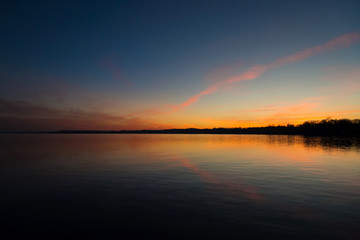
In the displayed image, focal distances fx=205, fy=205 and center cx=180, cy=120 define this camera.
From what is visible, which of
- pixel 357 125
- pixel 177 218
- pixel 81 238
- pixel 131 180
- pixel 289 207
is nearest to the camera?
pixel 81 238

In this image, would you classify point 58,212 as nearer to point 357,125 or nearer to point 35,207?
point 35,207

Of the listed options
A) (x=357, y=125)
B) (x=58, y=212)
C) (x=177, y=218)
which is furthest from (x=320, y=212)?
(x=357, y=125)

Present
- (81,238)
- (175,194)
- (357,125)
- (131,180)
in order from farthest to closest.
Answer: (357,125), (131,180), (175,194), (81,238)

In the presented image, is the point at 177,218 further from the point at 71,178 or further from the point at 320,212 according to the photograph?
the point at 71,178

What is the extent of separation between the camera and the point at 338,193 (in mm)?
17391

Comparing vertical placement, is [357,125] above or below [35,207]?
above

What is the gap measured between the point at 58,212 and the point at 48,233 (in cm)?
303

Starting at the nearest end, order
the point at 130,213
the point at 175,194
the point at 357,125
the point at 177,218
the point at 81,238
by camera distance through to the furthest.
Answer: the point at 81,238
the point at 177,218
the point at 130,213
the point at 175,194
the point at 357,125

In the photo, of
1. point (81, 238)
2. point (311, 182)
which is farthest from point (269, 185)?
point (81, 238)

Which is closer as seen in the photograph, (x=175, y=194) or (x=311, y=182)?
(x=175, y=194)

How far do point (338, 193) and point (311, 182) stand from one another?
4.02 metres

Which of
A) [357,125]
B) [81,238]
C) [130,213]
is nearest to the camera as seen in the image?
→ [81,238]

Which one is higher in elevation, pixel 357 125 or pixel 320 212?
pixel 357 125

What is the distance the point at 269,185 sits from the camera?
20.1 meters
